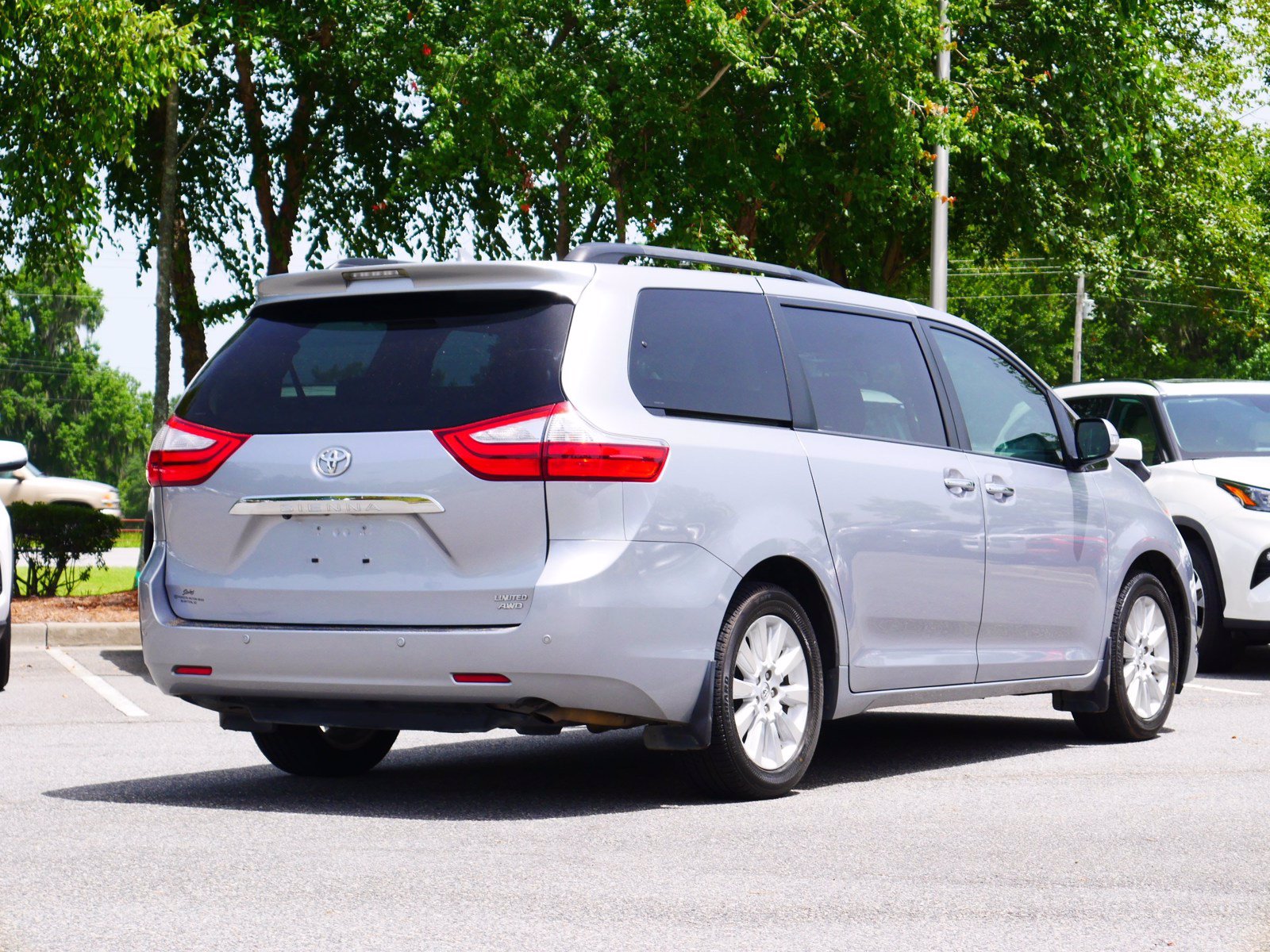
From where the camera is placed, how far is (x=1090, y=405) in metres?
13.4

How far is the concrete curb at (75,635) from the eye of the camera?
13203mm

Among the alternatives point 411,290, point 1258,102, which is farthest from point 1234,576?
point 1258,102

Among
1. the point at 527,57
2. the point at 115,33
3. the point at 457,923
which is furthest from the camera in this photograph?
the point at 527,57

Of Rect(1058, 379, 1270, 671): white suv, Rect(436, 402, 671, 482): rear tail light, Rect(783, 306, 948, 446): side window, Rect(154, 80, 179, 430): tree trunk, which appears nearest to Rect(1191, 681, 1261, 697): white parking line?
Rect(1058, 379, 1270, 671): white suv

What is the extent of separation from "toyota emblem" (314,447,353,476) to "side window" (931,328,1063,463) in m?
2.84

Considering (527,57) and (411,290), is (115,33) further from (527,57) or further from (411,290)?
(411,290)

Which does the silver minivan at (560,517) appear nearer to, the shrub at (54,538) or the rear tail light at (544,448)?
the rear tail light at (544,448)

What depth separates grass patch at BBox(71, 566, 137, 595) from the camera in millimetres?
19092

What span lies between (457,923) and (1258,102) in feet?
95.5

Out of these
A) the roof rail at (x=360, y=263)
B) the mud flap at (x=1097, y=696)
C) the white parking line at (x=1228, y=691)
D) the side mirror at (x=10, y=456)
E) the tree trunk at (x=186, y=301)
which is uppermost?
the tree trunk at (x=186, y=301)

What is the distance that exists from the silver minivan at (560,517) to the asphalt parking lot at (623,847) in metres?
0.36

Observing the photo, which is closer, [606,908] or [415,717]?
[606,908]

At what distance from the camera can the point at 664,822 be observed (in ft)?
19.9

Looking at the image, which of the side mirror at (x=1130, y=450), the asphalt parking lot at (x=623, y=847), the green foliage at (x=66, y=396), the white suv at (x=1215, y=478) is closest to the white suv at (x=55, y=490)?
the white suv at (x=1215, y=478)
